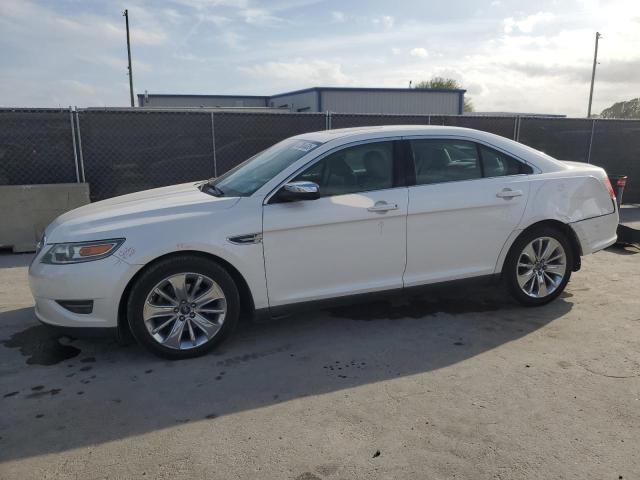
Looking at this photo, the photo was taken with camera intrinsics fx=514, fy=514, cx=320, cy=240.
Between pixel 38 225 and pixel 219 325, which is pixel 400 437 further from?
pixel 38 225

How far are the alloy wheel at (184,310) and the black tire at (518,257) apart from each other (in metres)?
2.61

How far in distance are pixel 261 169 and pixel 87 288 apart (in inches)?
67.4

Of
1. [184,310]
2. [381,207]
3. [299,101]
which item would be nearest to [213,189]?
[184,310]

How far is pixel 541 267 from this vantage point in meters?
4.82

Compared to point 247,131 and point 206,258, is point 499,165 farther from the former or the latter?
point 247,131

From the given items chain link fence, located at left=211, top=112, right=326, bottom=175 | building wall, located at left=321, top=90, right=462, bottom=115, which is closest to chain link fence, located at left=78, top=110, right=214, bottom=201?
chain link fence, located at left=211, top=112, right=326, bottom=175

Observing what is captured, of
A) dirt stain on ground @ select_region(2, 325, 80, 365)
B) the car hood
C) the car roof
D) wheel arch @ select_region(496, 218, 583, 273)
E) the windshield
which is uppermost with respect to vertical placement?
the car roof

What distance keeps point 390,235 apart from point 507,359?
4.25 ft

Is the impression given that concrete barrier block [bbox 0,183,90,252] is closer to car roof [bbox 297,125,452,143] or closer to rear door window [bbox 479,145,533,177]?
car roof [bbox 297,125,452,143]

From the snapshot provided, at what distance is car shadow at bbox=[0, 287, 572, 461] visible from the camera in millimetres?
3094

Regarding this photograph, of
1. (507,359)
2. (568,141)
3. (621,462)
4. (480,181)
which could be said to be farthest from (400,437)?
(568,141)

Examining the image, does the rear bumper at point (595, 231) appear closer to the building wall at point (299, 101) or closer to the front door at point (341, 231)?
the front door at point (341, 231)

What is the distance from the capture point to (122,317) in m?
3.79

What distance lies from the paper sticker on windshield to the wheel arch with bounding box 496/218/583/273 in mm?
1947
